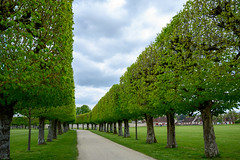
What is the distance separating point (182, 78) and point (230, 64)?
3653 mm

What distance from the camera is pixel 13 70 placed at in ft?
30.2

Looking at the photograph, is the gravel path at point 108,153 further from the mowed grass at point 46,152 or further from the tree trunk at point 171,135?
the tree trunk at point 171,135

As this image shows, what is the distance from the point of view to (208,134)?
15.5m

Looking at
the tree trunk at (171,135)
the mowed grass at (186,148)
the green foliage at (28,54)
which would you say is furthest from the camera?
the tree trunk at (171,135)

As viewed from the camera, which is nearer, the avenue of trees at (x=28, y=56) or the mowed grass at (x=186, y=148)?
the avenue of trees at (x=28, y=56)

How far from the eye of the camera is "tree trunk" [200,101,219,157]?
15.1 meters

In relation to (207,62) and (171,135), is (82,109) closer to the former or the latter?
(171,135)

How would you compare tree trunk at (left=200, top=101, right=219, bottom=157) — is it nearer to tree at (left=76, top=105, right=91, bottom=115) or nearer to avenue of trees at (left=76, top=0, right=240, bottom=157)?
avenue of trees at (left=76, top=0, right=240, bottom=157)

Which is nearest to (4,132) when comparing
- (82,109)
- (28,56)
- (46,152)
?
(28,56)

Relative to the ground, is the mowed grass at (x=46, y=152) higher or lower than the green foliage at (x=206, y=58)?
lower

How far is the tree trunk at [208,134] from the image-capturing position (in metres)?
15.1

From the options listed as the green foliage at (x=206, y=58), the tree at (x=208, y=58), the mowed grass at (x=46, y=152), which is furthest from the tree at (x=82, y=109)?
the tree at (x=208, y=58)

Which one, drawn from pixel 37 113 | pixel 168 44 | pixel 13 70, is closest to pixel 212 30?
pixel 168 44

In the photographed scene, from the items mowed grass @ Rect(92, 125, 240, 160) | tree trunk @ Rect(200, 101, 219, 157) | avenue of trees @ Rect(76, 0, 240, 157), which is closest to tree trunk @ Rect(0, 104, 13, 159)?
mowed grass @ Rect(92, 125, 240, 160)
